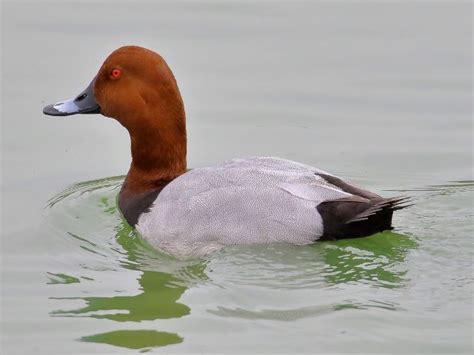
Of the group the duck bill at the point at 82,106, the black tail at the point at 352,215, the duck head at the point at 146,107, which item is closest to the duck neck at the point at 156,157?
the duck head at the point at 146,107

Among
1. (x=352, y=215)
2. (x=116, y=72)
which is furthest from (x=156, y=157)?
(x=352, y=215)

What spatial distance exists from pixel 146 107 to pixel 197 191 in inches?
35.7

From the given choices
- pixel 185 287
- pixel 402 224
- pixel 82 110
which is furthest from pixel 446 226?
pixel 82 110

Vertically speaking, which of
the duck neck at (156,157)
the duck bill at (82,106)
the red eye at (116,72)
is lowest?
the duck neck at (156,157)

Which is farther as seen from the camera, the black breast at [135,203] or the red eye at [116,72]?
the red eye at [116,72]

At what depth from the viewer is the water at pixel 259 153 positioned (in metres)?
6.89

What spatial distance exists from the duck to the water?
152mm

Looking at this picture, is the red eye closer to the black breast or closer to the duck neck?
the duck neck

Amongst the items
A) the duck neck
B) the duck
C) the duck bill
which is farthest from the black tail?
the duck bill

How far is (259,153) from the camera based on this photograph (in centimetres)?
1018

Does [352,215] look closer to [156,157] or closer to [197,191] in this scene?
[197,191]

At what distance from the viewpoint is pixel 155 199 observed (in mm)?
8555

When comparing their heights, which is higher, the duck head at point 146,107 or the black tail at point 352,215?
the duck head at point 146,107

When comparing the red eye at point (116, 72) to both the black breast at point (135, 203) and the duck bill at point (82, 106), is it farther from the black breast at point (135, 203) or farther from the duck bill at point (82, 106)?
the black breast at point (135, 203)
